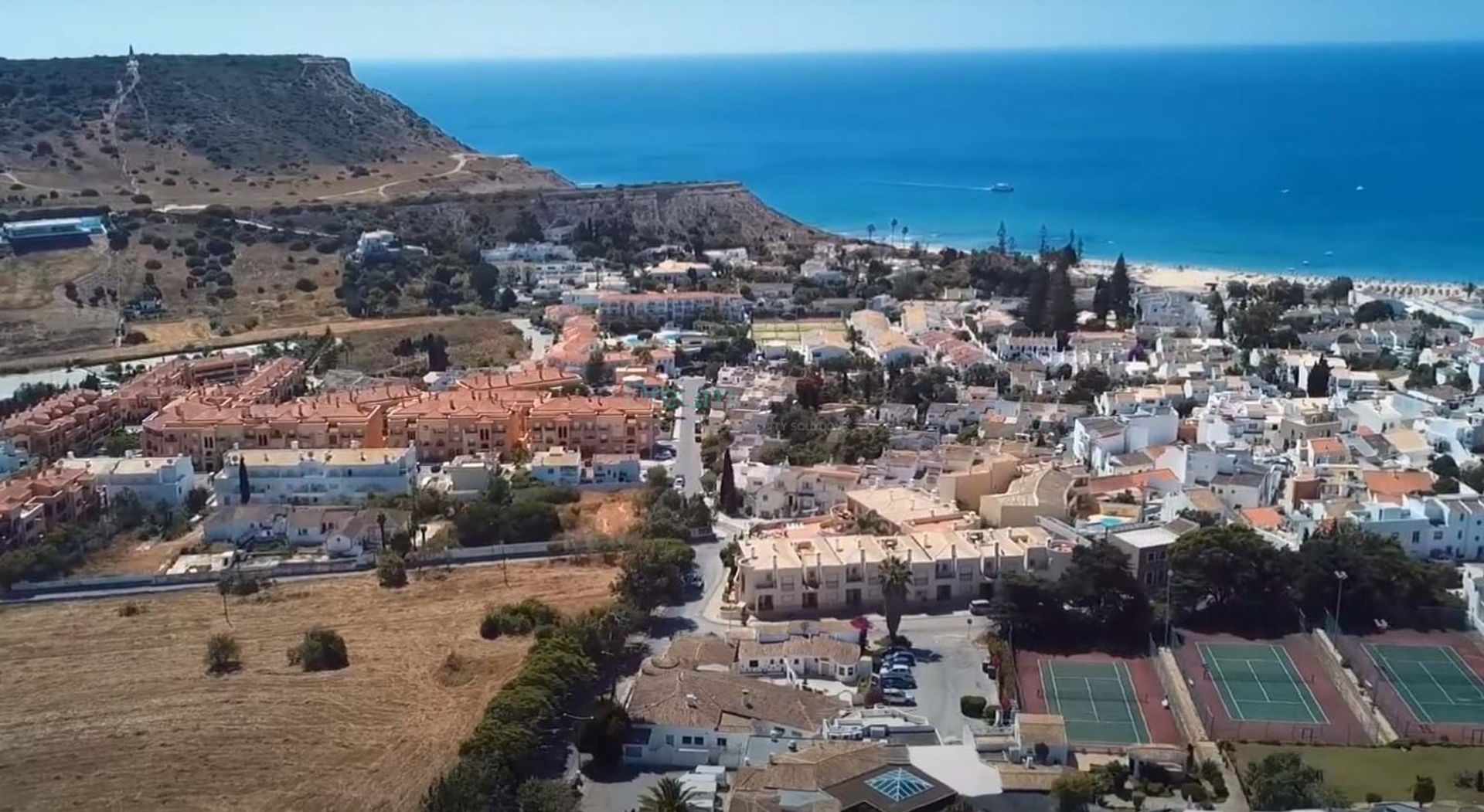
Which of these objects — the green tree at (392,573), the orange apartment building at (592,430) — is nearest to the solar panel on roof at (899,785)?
the green tree at (392,573)

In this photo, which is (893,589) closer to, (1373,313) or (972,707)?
(972,707)

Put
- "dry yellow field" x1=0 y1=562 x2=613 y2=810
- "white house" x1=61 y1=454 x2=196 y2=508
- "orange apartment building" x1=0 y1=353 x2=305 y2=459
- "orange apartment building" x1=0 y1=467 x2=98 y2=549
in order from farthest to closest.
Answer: "orange apartment building" x1=0 y1=353 x2=305 y2=459 < "white house" x1=61 y1=454 x2=196 y2=508 < "orange apartment building" x1=0 y1=467 x2=98 y2=549 < "dry yellow field" x1=0 y1=562 x2=613 y2=810

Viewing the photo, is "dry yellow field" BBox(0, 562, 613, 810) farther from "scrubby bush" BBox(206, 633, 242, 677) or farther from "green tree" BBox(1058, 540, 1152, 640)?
"green tree" BBox(1058, 540, 1152, 640)

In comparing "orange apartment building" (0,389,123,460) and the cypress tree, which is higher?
"orange apartment building" (0,389,123,460)

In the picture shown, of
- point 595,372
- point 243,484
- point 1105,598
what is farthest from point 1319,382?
point 243,484

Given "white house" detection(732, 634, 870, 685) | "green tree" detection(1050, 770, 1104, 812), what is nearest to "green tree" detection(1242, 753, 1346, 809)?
"green tree" detection(1050, 770, 1104, 812)

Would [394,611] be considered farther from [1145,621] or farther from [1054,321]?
[1054,321]
